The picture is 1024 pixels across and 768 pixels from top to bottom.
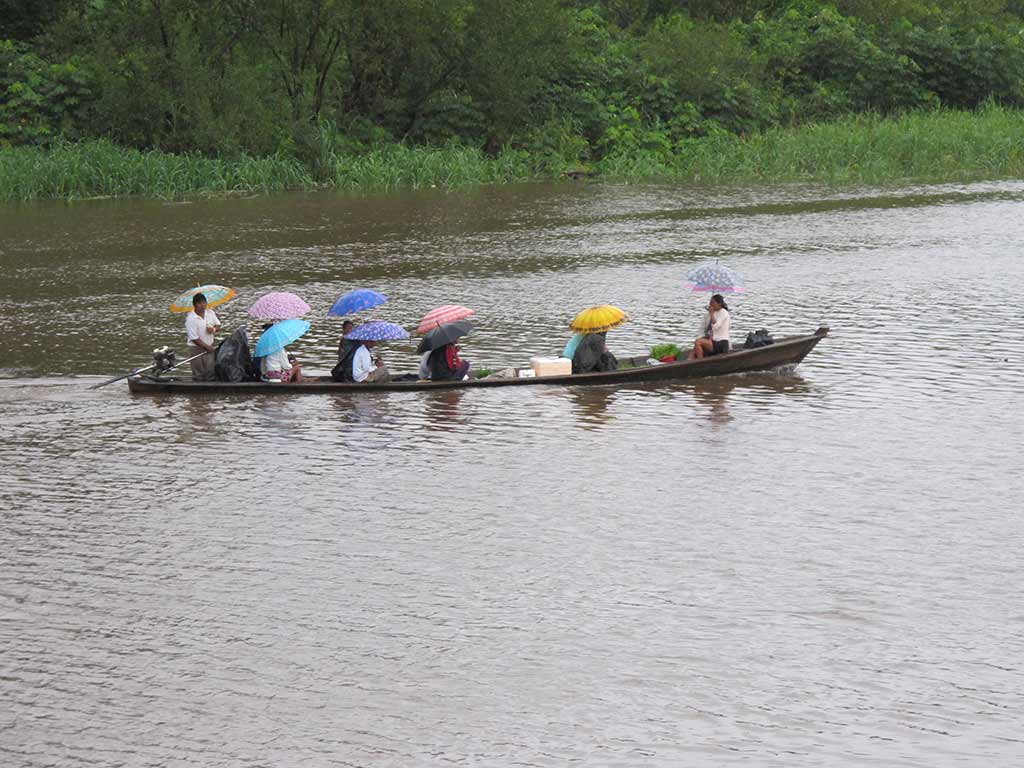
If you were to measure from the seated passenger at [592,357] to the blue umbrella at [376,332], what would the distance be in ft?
6.85

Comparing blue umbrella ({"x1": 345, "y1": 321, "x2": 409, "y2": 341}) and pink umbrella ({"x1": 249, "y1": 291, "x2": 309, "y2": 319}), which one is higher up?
pink umbrella ({"x1": 249, "y1": 291, "x2": 309, "y2": 319})

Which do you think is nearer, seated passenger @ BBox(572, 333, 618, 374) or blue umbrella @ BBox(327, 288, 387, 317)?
seated passenger @ BBox(572, 333, 618, 374)

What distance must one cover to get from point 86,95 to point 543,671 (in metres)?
37.8

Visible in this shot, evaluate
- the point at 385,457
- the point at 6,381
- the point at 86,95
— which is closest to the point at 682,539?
the point at 385,457

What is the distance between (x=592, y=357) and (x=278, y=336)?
3.76 m

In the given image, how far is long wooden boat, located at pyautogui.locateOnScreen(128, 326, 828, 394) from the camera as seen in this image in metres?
17.6

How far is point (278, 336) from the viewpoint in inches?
705

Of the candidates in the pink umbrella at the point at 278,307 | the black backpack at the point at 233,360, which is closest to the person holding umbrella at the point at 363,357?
the pink umbrella at the point at 278,307

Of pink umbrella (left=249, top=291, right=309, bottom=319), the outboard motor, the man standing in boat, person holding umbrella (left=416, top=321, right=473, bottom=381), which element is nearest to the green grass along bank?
the man standing in boat

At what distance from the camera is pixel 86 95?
44.0 metres

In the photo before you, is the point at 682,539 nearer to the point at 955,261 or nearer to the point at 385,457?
the point at 385,457

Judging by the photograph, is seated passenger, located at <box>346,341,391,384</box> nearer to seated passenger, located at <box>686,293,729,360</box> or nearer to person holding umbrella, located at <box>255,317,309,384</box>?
person holding umbrella, located at <box>255,317,309,384</box>

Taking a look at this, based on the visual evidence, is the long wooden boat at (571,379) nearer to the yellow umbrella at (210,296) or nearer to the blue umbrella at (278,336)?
the blue umbrella at (278,336)

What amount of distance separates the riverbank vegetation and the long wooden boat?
23.2 meters
